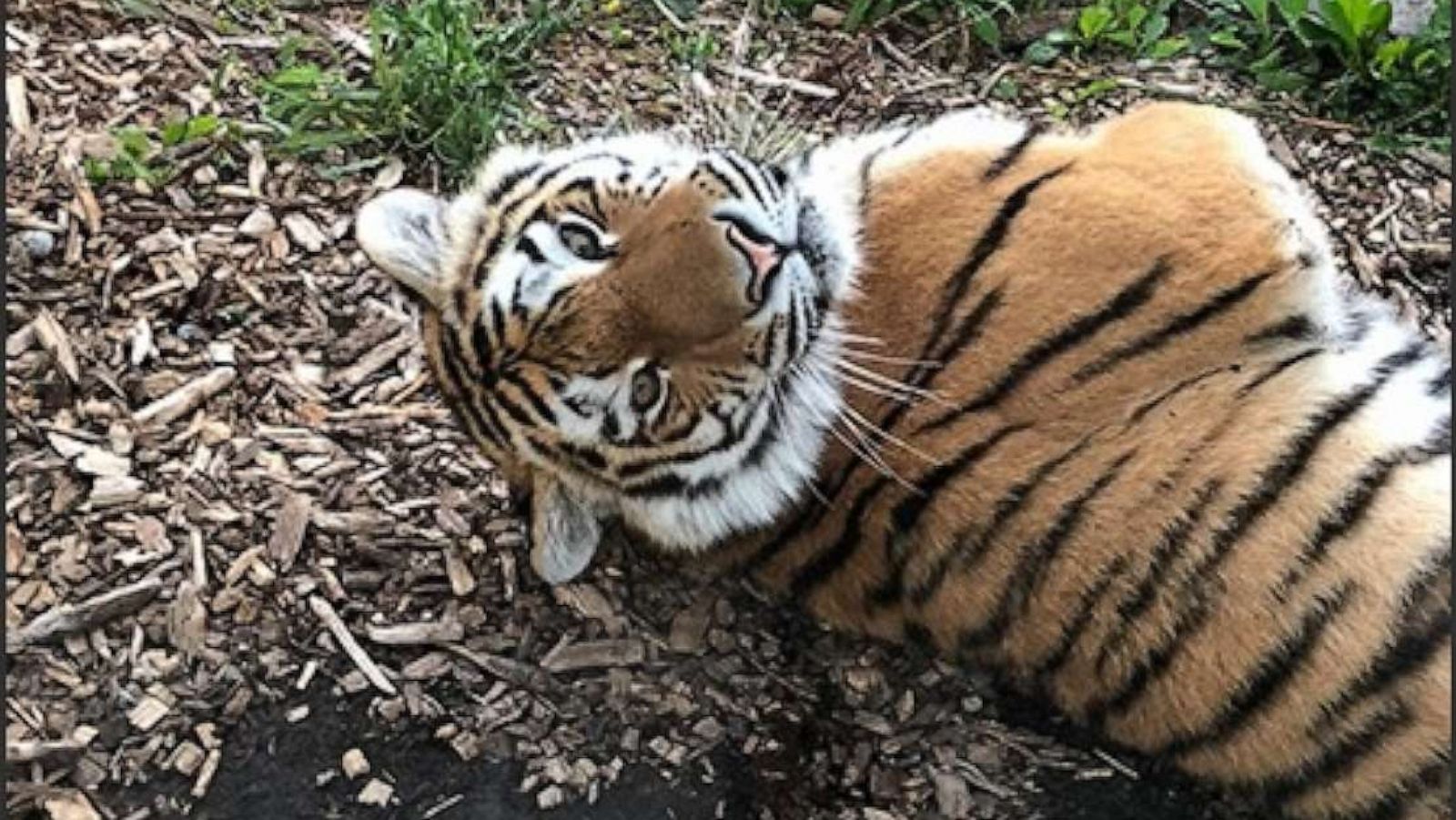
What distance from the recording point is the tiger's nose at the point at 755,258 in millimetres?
3119

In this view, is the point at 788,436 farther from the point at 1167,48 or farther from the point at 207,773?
the point at 1167,48

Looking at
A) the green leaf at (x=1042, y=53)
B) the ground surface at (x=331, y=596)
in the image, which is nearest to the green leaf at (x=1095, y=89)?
the green leaf at (x=1042, y=53)

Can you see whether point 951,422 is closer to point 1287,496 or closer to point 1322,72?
point 1287,496

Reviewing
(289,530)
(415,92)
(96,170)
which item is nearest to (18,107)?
(96,170)

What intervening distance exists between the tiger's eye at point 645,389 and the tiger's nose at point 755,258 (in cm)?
17

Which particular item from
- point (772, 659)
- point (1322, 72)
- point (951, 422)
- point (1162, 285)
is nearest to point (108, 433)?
point (772, 659)

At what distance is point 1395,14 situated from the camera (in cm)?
430

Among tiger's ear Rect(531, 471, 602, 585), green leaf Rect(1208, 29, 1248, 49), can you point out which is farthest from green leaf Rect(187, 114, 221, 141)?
green leaf Rect(1208, 29, 1248, 49)

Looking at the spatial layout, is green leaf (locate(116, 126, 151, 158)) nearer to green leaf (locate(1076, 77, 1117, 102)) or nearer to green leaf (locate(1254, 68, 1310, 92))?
green leaf (locate(1076, 77, 1117, 102))

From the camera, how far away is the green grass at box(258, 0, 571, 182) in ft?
13.5

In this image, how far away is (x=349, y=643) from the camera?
137 inches

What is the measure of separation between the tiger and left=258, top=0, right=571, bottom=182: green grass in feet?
2.29

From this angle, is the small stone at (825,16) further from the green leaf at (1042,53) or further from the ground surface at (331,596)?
the ground surface at (331,596)

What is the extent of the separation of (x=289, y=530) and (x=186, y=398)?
0.33 m
